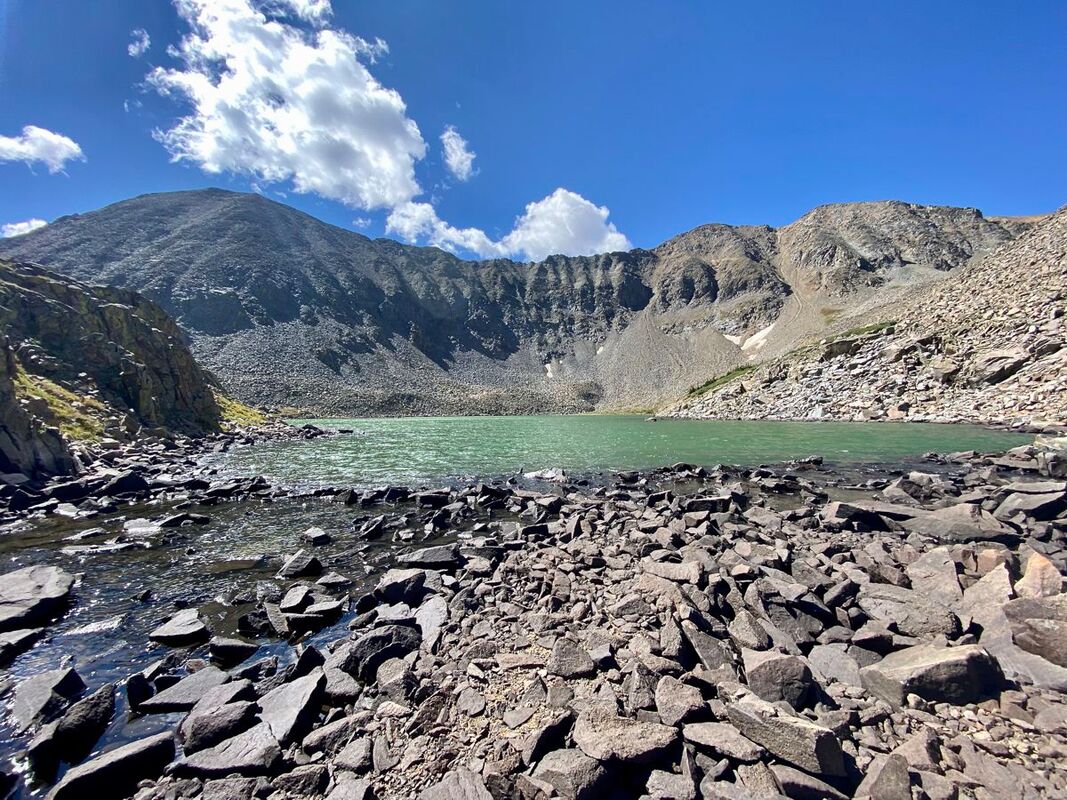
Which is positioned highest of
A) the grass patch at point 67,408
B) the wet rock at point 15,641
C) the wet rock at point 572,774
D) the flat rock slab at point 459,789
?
the grass patch at point 67,408

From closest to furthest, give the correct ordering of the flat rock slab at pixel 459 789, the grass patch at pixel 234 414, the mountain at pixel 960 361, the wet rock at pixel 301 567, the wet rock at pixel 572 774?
the wet rock at pixel 572 774, the flat rock slab at pixel 459 789, the wet rock at pixel 301 567, the mountain at pixel 960 361, the grass patch at pixel 234 414

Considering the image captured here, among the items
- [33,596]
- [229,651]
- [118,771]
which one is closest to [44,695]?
[229,651]

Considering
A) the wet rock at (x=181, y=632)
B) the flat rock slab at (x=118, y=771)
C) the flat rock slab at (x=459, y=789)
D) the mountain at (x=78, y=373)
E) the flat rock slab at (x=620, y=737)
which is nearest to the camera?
the flat rock slab at (x=459, y=789)

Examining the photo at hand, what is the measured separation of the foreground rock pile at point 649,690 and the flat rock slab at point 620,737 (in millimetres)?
20

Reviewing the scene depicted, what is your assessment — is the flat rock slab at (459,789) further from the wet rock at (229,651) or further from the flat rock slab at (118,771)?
the wet rock at (229,651)

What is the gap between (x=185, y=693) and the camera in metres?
6.22

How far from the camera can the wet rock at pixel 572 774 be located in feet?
12.8

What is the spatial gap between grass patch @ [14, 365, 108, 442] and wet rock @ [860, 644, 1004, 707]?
116 ft

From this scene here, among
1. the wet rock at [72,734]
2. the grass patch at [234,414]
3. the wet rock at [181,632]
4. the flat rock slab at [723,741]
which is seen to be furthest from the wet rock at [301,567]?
the grass patch at [234,414]

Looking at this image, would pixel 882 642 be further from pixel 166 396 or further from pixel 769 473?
pixel 166 396

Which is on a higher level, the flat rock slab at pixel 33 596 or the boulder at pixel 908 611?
the boulder at pixel 908 611

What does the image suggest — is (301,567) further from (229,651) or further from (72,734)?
(72,734)

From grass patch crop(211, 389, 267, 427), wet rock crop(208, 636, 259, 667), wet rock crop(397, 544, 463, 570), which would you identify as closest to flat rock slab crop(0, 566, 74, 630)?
wet rock crop(208, 636, 259, 667)

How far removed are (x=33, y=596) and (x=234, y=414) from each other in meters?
61.3
